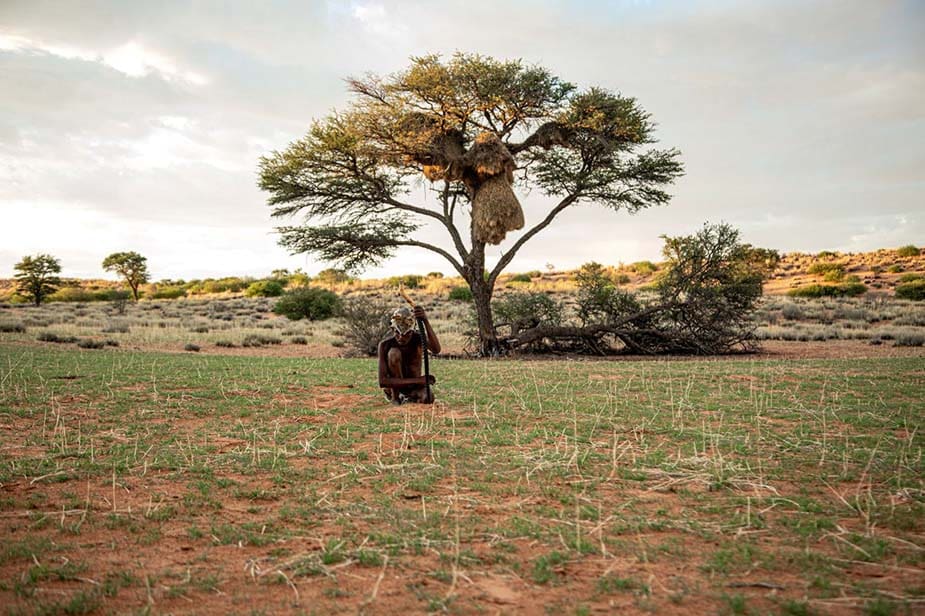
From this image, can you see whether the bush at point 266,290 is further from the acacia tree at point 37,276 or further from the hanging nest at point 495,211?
the hanging nest at point 495,211

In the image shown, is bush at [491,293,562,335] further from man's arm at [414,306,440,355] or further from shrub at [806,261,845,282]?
shrub at [806,261,845,282]

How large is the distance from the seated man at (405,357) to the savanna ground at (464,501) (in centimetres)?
37

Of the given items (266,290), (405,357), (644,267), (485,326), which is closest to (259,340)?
(485,326)

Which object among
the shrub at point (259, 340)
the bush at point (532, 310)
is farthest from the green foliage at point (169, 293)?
the bush at point (532, 310)

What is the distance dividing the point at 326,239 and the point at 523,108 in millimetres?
7901

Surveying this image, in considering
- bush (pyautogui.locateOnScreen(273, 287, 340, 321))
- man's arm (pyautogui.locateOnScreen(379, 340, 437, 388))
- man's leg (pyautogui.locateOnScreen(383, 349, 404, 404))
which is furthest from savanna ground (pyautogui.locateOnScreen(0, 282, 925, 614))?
bush (pyautogui.locateOnScreen(273, 287, 340, 321))

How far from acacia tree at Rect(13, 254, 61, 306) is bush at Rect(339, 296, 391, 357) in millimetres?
43940

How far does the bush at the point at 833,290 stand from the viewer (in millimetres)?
42125

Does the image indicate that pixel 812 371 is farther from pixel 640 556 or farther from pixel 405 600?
pixel 405 600

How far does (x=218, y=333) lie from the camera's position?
26.4m

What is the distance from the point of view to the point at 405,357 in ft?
26.7

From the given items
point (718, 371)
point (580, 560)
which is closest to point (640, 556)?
point (580, 560)

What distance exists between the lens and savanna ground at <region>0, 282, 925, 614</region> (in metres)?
2.92

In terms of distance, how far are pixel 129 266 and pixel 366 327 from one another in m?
53.1
